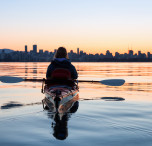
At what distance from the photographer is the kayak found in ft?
31.9

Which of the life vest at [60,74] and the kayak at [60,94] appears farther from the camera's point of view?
the life vest at [60,74]

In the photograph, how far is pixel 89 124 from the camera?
8789mm

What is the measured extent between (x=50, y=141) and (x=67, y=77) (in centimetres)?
557

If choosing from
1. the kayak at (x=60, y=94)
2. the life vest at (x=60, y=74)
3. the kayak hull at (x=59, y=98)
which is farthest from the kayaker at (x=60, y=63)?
the kayak hull at (x=59, y=98)

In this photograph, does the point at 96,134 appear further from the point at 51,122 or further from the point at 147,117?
the point at 147,117

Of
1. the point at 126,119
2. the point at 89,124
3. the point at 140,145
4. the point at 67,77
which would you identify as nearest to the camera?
the point at 140,145

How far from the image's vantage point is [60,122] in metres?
9.07

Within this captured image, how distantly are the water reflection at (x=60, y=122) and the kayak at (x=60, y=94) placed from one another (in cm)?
19

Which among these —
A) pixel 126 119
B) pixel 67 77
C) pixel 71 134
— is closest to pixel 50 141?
pixel 71 134

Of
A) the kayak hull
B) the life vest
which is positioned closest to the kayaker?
the life vest

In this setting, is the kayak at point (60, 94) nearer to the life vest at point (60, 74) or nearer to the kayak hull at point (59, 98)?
the kayak hull at point (59, 98)

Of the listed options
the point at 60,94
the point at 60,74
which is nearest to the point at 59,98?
the point at 60,94

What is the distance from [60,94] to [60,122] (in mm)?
1213

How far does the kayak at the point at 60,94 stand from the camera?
971cm
